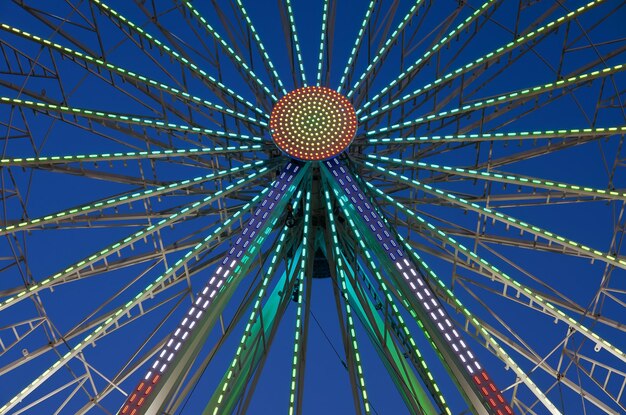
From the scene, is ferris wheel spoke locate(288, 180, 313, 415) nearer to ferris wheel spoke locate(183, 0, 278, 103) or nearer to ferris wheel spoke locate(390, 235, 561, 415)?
ferris wheel spoke locate(390, 235, 561, 415)

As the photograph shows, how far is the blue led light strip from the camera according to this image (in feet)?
52.4

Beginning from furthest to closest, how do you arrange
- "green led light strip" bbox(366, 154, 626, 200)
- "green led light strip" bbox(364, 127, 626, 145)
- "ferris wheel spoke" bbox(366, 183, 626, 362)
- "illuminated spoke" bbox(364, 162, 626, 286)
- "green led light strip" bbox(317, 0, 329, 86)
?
"green led light strip" bbox(317, 0, 329, 86)
"green led light strip" bbox(364, 127, 626, 145)
"green led light strip" bbox(366, 154, 626, 200)
"illuminated spoke" bbox(364, 162, 626, 286)
"ferris wheel spoke" bbox(366, 183, 626, 362)

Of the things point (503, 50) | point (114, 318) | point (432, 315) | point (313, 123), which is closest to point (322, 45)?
point (313, 123)

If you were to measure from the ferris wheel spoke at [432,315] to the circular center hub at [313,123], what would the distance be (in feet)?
1.45

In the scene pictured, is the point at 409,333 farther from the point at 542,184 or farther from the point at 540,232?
the point at 542,184

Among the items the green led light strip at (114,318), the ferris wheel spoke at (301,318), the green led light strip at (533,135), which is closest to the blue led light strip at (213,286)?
the green led light strip at (114,318)

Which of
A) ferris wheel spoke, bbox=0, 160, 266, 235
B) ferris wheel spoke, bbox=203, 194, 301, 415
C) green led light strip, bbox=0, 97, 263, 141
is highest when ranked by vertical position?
green led light strip, bbox=0, 97, 263, 141

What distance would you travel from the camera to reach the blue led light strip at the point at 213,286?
629 inches

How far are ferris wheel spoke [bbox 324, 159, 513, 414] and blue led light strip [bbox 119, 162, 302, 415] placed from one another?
1.10 metres

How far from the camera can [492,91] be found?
146 ft

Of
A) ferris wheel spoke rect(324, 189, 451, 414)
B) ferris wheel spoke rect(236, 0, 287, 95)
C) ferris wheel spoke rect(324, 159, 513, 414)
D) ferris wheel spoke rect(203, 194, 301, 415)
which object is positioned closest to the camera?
ferris wheel spoke rect(324, 159, 513, 414)

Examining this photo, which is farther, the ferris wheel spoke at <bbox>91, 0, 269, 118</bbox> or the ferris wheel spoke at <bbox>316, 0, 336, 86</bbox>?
the ferris wheel spoke at <bbox>316, 0, 336, 86</bbox>

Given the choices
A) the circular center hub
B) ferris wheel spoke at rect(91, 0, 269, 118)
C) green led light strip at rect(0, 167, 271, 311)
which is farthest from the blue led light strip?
ferris wheel spoke at rect(91, 0, 269, 118)

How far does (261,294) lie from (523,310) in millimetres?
28742
